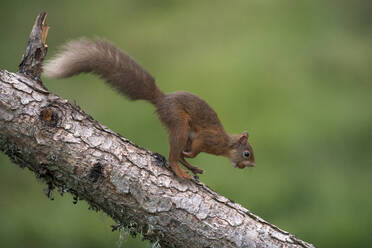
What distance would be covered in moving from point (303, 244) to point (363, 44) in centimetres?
669

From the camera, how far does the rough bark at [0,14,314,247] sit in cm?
310

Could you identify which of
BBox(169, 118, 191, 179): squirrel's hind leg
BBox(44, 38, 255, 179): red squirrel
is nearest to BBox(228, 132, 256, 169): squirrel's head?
BBox(44, 38, 255, 179): red squirrel

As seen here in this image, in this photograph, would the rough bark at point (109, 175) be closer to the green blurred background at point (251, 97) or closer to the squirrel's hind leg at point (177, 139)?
the squirrel's hind leg at point (177, 139)

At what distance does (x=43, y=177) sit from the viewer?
3.21 m

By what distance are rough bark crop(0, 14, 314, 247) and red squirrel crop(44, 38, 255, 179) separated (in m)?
0.24

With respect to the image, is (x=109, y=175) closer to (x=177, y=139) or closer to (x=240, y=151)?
(x=177, y=139)

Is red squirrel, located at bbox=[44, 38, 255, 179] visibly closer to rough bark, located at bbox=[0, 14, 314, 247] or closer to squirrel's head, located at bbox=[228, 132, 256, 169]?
squirrel's head, located at bbox=[228, 132, 256, 169]

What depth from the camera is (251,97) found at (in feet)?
25.9

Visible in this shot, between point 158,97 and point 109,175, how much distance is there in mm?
1057

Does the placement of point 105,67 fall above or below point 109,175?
above

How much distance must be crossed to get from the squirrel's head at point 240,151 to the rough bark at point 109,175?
40.3 inches

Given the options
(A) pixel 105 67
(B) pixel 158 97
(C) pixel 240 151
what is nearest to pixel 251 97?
(C) pixel 240 151

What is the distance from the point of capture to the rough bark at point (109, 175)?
3.10 m

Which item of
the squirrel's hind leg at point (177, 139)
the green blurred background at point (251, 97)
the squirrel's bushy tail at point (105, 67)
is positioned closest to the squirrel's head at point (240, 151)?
the squirrel's hind leg at point (177, 139)
